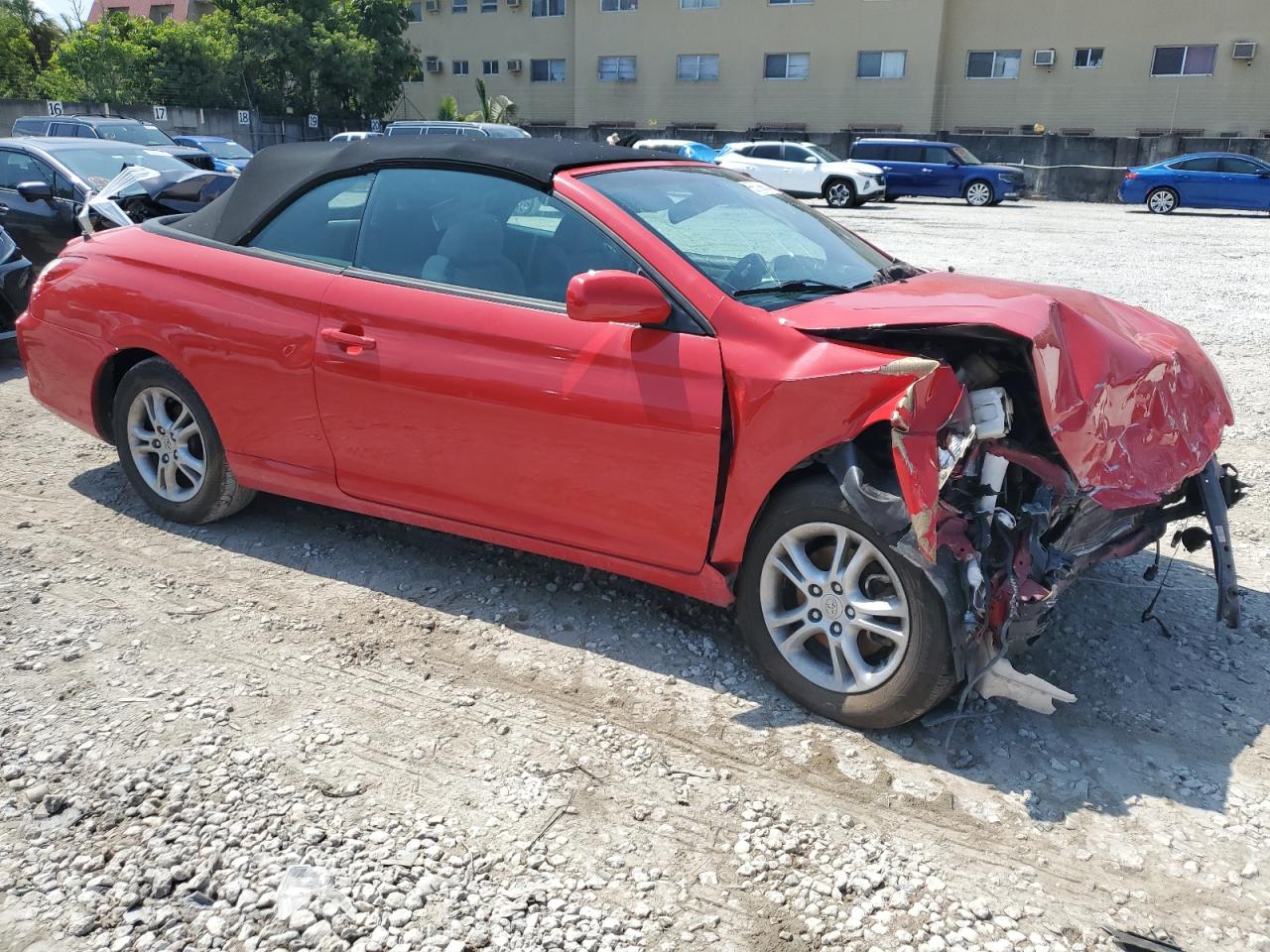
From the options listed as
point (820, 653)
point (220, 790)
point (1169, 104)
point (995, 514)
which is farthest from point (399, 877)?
point (1169, 104)

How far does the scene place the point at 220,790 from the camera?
2.94 m

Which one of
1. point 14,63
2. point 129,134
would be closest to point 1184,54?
point 129,134

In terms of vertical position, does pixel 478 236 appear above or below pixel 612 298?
above

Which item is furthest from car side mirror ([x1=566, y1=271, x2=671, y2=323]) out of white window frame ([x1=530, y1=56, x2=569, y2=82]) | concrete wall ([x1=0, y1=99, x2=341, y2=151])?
white window frame ([x1=530, y1=56, x2=569, y2=82])

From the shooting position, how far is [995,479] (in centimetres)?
308

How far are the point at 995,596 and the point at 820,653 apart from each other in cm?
62

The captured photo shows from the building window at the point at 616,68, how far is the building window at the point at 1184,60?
2001cm

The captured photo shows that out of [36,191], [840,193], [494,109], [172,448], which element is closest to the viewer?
[172,448]

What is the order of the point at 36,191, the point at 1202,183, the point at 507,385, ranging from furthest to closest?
the point at 1202,183
the point at 36,191
the point at 507,385

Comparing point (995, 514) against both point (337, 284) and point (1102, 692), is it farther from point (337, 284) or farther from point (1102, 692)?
point (337, 284)

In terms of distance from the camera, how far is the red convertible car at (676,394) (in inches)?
120

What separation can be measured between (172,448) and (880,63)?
1538 inches

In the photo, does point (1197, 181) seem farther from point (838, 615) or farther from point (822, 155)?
point (838, 615)

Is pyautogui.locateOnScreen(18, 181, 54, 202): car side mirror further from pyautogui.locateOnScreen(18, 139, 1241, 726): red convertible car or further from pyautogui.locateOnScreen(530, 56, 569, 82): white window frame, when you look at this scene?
pyautogui.locateOnScreen(530, 56, 569, 82): white window frame
